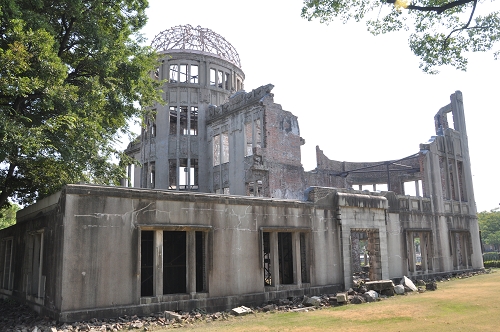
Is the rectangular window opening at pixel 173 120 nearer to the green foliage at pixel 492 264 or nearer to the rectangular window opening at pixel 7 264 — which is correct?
the rectangular window opening at pixel 7 264

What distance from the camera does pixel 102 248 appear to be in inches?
459

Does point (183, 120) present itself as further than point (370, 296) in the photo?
Yes

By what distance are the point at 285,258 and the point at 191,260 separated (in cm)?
514

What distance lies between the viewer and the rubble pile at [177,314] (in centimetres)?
1091

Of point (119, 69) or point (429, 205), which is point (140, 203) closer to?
point (119, 69)

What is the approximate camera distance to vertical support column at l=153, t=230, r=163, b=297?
1254 cm

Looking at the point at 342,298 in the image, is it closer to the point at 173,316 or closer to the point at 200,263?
the point at 200,263

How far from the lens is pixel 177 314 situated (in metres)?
12.1

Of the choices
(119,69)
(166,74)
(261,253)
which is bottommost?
(261,253)

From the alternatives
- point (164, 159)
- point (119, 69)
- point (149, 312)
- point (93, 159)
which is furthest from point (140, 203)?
point (164, 159)

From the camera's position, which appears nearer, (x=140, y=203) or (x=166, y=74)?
(x=140, y=203)

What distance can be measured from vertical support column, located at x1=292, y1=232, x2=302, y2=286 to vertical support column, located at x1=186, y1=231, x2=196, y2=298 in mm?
4329

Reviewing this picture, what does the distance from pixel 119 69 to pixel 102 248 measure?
26.6 ft

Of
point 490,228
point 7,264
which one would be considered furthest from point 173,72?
point 490,228
